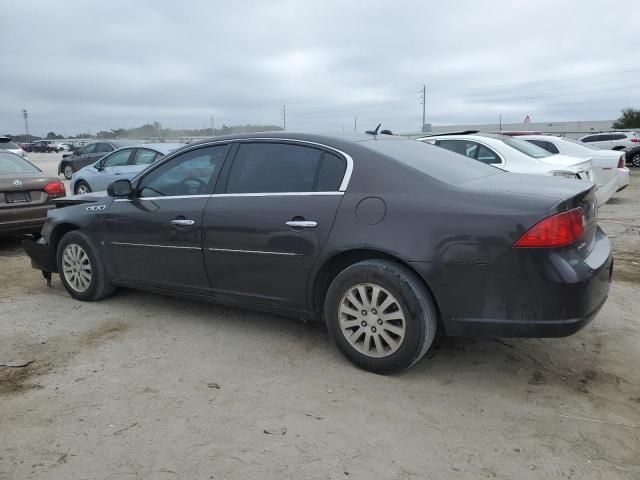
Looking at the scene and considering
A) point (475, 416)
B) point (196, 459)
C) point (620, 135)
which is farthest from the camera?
point (620, 135)

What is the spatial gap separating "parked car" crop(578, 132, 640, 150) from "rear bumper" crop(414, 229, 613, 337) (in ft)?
70.3

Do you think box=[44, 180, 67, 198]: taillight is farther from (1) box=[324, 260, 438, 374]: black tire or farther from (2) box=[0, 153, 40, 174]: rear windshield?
Result: (1) box=[324, 260, 438, 374]: black tire

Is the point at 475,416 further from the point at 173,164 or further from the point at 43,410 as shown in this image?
the point at 173,164

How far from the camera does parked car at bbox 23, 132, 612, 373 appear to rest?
3094 millimetres

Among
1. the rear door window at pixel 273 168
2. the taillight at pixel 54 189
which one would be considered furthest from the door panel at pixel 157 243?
the taillight at pixel 54 189

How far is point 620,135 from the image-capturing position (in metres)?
23.1

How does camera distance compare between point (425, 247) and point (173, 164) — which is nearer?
point (425, 247)

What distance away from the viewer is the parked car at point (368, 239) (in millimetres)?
3094

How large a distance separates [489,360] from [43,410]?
2.83 metres

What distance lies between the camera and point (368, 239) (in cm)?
345

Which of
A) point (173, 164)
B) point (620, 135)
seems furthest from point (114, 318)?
point (620, 135)

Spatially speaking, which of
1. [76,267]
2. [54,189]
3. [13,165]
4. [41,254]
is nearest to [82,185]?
[13,165]

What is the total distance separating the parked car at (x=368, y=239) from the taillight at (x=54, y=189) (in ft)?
11.6

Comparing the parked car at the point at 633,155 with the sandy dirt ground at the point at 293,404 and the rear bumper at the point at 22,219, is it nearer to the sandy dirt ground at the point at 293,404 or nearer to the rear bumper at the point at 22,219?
the sandy dirt ground at the point at 293,404
